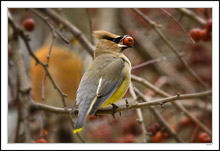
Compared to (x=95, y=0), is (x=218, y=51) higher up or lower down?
lower down

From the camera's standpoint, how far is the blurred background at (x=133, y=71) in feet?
9.21

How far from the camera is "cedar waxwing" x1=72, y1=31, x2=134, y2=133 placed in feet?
6.31

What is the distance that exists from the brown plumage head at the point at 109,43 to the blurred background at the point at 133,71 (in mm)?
357

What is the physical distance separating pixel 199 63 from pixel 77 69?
4.55ft


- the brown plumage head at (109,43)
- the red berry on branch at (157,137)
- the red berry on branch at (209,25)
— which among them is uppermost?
the red berry on branch at (209,25)

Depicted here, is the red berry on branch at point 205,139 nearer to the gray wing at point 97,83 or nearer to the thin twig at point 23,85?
the gray wing at point 97,83

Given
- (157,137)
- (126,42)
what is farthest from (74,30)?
(157,137)

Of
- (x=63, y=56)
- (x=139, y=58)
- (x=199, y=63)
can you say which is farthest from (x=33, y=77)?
(x=199, y=63)

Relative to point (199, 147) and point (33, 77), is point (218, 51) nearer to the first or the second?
point (199, 147)

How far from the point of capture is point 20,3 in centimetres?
249

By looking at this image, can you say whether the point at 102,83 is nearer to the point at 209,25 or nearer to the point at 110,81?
the point at 110,81

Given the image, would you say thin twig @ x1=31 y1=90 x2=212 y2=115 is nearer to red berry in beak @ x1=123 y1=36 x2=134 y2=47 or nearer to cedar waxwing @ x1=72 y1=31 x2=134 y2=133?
cedar waxwing @ x1=72 y1=31 x2=134 y2=133

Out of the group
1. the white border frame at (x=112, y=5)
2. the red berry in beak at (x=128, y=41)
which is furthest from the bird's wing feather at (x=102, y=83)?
the white border frame at (x=112, y=5)

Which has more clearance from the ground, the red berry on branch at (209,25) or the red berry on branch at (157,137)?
the red berry on branch at (209,25)
